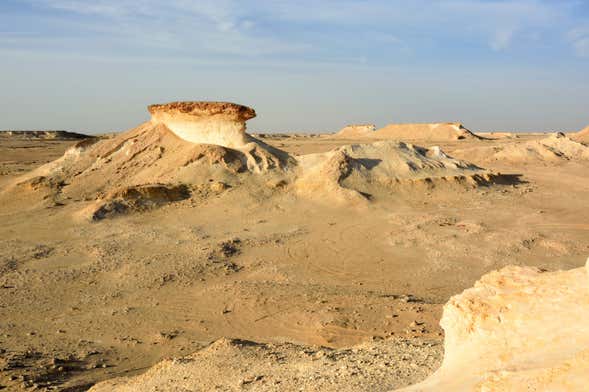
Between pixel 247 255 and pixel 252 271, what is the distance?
0.74m

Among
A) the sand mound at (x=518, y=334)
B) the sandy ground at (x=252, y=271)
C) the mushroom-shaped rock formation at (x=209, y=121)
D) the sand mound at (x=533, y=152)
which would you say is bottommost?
the sandy ground at (x=252, y=271)

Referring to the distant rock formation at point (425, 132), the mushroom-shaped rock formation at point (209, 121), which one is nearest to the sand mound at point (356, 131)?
the distant rock formation at point (425, 132)

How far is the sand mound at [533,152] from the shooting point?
21.7 meters

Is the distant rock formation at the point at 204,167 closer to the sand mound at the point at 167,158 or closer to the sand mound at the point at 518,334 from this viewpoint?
the sand mound at the point at 167,158

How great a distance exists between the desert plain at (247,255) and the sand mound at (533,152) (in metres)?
4.08

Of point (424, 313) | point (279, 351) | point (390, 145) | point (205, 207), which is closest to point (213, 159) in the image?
point (205, 207)

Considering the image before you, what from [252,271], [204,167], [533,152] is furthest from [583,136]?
[252,271]

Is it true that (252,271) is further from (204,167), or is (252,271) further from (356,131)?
(356,131)

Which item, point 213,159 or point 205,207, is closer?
point 205,207

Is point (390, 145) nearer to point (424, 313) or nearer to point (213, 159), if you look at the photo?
point (213, 159)

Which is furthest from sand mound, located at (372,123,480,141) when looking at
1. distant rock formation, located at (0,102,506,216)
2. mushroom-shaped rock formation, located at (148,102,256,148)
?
mushroom-shaped rock formation, located at (148,102,256,148)

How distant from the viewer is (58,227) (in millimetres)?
10719

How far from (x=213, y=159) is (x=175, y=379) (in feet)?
28.4

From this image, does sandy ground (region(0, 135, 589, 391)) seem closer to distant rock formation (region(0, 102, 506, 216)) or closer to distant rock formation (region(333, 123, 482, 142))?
distant rock formation (region(0, 102, 506, 216))
